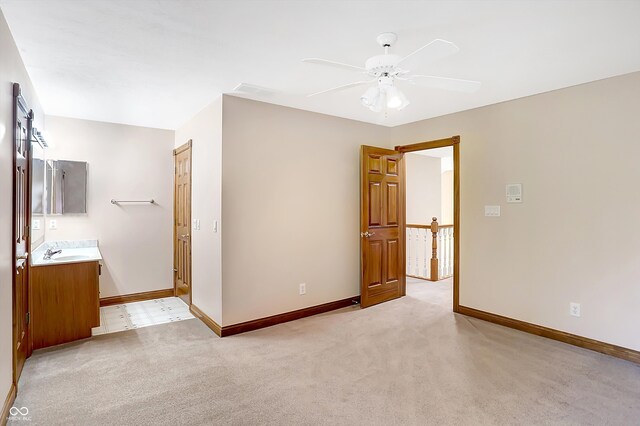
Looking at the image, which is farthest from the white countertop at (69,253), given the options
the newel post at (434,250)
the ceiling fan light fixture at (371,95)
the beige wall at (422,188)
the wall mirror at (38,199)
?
the beige wall at (422,188)

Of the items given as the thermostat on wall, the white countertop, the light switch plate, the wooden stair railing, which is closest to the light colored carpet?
the white countertop

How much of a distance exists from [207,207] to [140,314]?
63.9 inches

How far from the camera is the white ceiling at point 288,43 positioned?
1945 millimetres

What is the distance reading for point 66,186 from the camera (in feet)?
13.7

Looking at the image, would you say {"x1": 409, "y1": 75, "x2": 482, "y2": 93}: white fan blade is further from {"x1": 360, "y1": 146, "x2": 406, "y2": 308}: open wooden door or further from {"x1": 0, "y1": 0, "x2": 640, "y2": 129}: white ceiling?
{"x1": 360, "y1": 146, "x2": 406, "y2": 308}: open wooden door

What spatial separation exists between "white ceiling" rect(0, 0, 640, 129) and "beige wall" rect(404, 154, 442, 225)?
3.49 metres

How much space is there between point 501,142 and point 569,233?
1.15 meters

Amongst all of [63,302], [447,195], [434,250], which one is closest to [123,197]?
[63,302]

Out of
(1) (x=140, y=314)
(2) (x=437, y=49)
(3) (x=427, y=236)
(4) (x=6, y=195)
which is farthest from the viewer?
(3) (x=427, y=236)

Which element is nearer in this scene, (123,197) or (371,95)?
(371,95)

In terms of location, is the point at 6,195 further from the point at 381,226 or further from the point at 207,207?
the point at 381,226

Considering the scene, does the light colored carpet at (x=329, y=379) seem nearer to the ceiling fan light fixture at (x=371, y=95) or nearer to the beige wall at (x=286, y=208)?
the beige wall at (x=286, y=208)

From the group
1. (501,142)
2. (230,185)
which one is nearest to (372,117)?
(501,142)

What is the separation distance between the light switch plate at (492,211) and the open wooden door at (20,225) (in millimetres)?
4248
